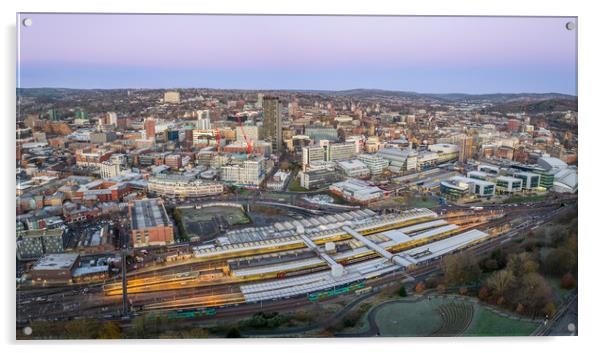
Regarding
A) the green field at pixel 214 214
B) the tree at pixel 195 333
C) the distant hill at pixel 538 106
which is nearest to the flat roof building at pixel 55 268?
the tree at pixel 195 333

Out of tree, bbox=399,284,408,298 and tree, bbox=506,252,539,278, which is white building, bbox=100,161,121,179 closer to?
tree, bbox=399,284,408,298

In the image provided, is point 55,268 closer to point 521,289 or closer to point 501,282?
point 501,282

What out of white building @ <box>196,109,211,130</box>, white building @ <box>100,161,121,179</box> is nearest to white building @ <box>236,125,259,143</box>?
white building @ <box>196,109,211,130</box>

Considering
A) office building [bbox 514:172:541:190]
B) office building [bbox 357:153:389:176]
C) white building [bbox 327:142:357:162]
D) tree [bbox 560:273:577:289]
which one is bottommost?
tree [bbox 560:273:577:289]

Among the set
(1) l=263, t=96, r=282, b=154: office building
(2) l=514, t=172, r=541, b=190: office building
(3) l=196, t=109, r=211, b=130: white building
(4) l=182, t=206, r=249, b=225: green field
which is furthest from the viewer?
(1) l=263, t=96, r=282, b=154: office building

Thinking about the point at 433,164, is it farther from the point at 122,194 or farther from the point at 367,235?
the point at 122,194
